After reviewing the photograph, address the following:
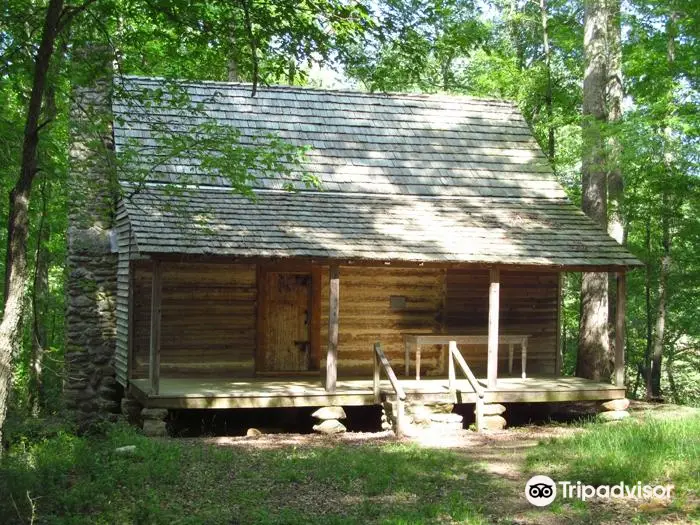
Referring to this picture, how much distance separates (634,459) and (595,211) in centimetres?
993

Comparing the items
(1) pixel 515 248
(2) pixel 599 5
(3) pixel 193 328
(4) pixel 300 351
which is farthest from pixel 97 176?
(2) pixel 599 5

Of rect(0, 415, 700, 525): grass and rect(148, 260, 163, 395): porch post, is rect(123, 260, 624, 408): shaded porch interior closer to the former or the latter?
rect(148, 260, 163, 395): porch post

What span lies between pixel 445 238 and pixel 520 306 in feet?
10.8

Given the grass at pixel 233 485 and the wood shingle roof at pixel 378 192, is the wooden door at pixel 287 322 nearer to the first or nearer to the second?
the wood shingle roof at pixel 378 192

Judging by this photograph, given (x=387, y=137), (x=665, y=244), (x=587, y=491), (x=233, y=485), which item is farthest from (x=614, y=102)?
(x=233, y=485)

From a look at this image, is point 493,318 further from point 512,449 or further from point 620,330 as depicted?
point 512,449

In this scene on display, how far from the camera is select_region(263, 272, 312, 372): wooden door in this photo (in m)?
16.1

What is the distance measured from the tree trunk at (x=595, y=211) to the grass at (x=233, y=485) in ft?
26.6

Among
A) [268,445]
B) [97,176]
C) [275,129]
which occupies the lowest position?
[268,445]

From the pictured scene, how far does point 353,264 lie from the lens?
14125 mm

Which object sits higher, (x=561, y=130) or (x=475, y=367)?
(x=561, y=130)

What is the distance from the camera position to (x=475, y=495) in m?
8.62

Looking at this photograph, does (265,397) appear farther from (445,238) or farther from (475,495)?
(475,495)

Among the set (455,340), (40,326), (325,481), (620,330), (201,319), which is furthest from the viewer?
(40,326)
